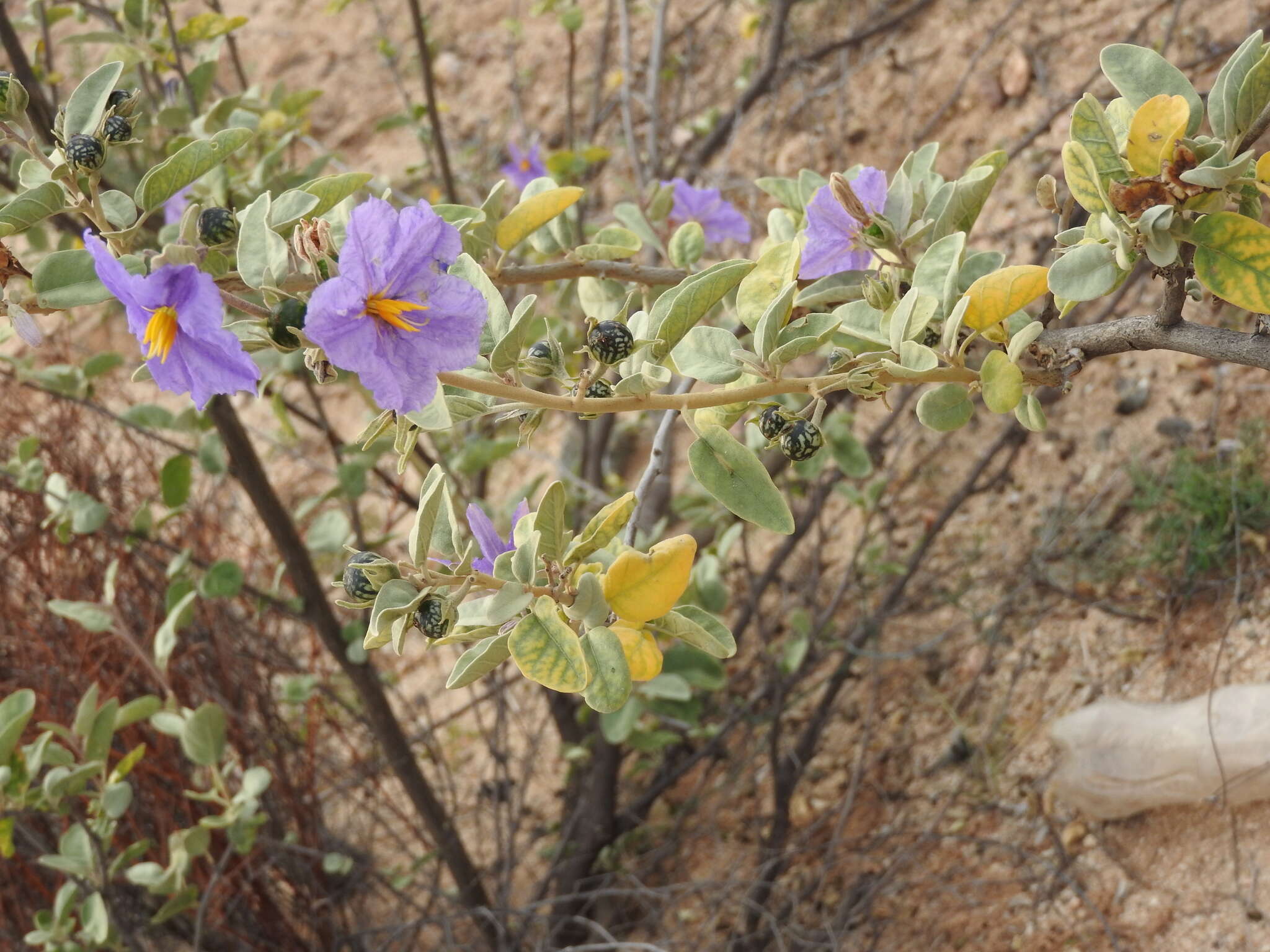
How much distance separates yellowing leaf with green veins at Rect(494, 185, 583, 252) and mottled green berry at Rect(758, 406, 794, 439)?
0.21 m

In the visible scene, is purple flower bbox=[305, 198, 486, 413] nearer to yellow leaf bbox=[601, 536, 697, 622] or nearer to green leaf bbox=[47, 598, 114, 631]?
yellow leaf bbox=[601, 536, 697, 622]

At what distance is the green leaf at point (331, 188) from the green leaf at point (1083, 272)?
445mm

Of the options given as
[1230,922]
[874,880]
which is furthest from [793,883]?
[1230,922]

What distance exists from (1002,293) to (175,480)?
1.10 metres

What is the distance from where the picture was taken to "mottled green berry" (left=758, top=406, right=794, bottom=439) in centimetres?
76

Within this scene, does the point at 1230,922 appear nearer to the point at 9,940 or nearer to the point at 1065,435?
the point at 1065,435

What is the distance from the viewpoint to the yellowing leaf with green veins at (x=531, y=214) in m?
0.85

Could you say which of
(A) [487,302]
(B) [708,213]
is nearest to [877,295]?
(A) [487,302]

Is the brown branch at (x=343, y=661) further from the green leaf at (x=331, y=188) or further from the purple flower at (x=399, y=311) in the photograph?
the purple flower at (x=399, y=311)

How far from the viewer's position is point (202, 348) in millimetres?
645

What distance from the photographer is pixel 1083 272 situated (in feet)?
2.37

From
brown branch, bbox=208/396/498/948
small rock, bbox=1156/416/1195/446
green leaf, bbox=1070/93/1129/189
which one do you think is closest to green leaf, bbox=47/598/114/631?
brown branch, bbox=208/396/498/948

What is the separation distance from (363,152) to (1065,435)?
8.77 feet

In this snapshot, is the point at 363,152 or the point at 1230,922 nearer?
the point at 1230,922
